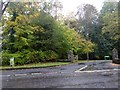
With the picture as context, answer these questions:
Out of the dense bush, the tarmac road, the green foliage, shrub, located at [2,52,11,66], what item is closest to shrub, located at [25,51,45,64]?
the green foliage

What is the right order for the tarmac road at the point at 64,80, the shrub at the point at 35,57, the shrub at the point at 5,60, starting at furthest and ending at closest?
the shrub at the point at 35,57 → the shrub at the point at 5,60 → the tarmac road at the point at 64,80

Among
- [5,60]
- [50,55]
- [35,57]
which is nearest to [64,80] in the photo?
[5,60]

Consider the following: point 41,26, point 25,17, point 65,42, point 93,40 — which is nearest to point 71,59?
point 65,42

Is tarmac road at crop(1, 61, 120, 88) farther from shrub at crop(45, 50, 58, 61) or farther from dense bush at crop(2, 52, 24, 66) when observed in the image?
shrub at crop(45, 50, 58, 61)

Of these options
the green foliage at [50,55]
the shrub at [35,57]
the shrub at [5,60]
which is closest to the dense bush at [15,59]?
the shrub at [5,60]

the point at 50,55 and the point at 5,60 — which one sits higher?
the point at 50,55

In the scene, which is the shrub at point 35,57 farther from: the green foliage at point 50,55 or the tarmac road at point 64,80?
the tarmac road at point 64,80

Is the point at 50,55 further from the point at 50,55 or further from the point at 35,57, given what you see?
the point at 35,57

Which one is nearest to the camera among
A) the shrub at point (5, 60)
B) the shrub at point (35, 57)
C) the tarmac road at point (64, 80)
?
the tarmac road at point (64, 80)

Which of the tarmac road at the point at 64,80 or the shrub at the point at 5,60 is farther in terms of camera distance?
the shrub at the point at 5,60

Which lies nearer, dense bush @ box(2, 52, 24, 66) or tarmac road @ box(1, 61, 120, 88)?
tarmac road @ box(1, 61, 120, 88)

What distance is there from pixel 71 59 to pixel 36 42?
14.5ft

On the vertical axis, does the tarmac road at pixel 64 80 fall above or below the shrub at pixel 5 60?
below

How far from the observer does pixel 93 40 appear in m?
43.1
